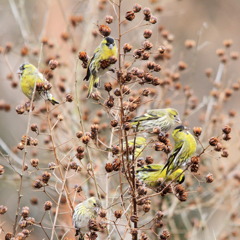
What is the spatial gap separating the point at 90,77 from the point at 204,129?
193 cm

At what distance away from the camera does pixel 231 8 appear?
1641 cm

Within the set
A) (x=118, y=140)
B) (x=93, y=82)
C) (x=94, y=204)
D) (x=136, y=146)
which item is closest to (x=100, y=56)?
(x=93, y=82)

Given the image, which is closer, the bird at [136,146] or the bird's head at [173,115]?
the bird at [136,146]

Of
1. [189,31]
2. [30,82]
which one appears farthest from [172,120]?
[189,31]

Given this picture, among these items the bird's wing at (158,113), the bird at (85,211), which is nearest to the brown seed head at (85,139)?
the bird at (85,211)

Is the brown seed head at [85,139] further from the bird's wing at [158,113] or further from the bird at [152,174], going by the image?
Answer: the bird's wing at [158,113]

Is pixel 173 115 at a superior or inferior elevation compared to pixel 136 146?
superior

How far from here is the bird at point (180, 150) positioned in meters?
4.39

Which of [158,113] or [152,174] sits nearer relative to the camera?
[152,174]

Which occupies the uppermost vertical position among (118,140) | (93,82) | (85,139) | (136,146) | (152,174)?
(93,82)

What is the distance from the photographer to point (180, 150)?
4500mm

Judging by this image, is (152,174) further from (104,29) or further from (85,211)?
(104,29)

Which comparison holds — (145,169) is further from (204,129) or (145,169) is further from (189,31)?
(189,31)

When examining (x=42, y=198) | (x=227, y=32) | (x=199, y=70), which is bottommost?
(x=42, y=198)
